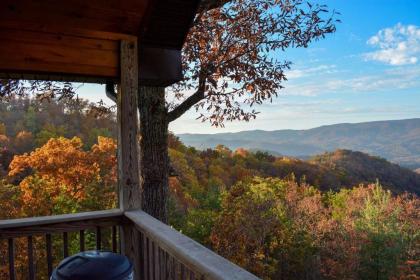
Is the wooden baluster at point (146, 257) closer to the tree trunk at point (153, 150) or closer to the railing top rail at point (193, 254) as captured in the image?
the railing top rail at point (193, 254)

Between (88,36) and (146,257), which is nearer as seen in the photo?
(146,257)

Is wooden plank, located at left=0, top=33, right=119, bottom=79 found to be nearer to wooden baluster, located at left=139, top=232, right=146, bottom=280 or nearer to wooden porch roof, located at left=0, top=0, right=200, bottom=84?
wooden porch roof, located at left=0, top=0, right=200, bottom=84

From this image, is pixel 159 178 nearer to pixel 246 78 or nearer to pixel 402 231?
pixel 246 78

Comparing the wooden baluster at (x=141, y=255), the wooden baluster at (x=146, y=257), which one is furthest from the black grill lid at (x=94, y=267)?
the wooden baluster at (x=141, y=255)

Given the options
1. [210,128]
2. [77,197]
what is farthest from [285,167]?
[210,128]

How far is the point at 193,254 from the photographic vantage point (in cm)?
149

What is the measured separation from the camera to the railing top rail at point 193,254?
4.11 ft

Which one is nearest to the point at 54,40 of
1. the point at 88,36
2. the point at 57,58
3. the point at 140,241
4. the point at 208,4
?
the point at 57,58

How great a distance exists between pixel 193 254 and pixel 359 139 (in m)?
61.5

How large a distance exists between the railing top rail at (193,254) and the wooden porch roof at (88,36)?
1143mm

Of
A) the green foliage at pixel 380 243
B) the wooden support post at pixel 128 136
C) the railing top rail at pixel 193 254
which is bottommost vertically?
the green foliage at pixel 380 243

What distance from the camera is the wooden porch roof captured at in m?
2.32

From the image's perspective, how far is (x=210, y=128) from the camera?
671 centimetres

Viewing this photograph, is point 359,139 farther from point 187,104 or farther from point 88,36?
point 88,36
